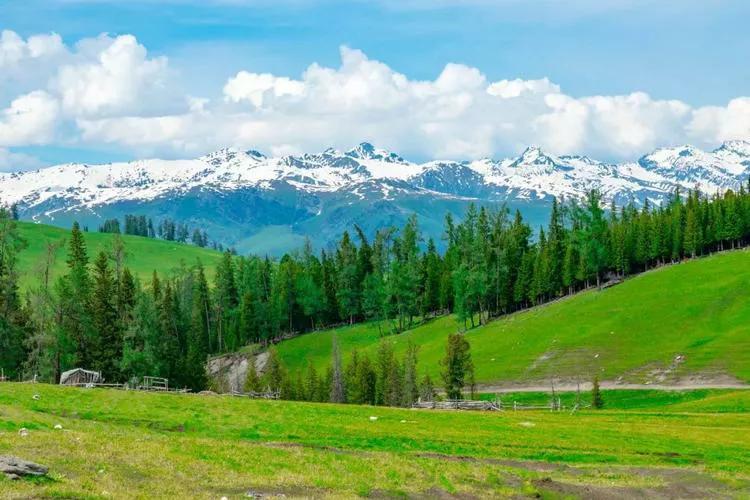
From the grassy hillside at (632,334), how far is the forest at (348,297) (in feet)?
26.0

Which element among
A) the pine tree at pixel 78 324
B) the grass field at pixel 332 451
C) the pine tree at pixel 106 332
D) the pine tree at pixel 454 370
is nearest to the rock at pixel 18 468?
the grass field at pixel 332 451

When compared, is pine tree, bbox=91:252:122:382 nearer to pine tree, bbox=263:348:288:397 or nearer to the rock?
pine tree, bbox=263:348:288:397

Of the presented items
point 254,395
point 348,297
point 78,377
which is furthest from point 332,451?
point 348,297

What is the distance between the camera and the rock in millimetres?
24312

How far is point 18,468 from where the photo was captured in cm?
2458

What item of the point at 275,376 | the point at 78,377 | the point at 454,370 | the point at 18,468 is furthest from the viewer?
the point at 275,376

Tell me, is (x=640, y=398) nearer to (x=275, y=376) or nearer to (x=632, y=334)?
(x=632, y=334)

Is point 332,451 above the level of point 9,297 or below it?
below

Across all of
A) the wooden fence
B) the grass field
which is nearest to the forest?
the wooden fence

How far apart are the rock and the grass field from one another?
2.06 feet

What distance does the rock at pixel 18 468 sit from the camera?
24.3 meters

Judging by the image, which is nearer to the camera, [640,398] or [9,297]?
[9,297]

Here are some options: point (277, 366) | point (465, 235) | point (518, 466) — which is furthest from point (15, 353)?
point (465, 235)

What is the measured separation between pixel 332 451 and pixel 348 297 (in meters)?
154
